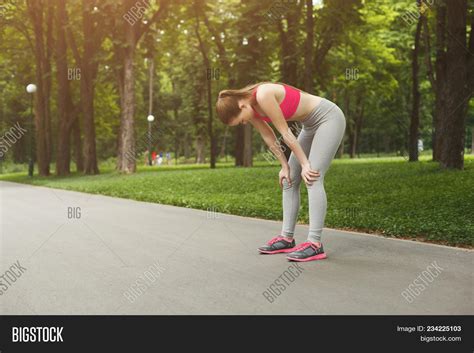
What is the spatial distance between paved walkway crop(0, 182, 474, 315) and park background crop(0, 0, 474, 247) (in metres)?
1.37

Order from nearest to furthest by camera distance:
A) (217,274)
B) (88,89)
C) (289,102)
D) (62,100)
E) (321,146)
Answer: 1. (217,274)
2. (289,102)
3. (321,146)
4. (88,89)
5. (62,100)

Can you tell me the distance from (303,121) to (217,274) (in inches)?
68.5

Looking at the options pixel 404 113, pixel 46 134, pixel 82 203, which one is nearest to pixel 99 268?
pixel 82 203

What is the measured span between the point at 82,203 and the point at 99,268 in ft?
23.9

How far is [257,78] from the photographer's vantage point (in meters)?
23.5

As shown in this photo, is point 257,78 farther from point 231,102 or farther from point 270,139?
point 231,102

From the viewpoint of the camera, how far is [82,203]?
456 inches

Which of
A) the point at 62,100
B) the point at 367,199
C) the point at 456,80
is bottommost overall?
the point at 367,199

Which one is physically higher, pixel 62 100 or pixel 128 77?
pixel 128 77

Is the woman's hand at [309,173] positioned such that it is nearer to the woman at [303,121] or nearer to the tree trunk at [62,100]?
the woman at [303,121]

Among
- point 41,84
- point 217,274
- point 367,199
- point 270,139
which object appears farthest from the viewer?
point 41,84

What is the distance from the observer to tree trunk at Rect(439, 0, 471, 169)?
12.8 metres

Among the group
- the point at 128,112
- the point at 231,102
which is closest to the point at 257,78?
the point at 128,112

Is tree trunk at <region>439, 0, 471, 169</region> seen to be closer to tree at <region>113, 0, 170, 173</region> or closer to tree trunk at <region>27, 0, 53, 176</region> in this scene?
tree at <region>113, 0, 170, 173</region>
